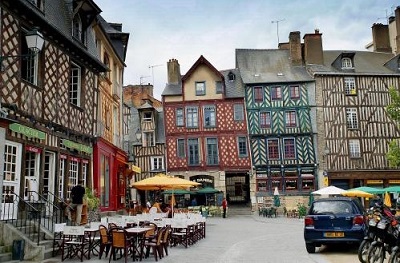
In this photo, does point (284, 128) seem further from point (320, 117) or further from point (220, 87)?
point (220, 87)

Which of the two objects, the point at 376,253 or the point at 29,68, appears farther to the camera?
the point at 29,68

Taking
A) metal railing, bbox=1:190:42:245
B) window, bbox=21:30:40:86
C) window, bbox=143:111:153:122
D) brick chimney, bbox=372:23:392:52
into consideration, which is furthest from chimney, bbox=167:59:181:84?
metal railing, bbox=1:190:42:245

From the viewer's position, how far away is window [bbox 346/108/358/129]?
30.4 metres

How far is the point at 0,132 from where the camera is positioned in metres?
8.83

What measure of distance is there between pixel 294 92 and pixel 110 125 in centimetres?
1652

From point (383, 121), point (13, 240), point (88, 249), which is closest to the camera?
point (13, 240)

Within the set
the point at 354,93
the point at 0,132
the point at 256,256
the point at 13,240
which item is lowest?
the point at 256,256

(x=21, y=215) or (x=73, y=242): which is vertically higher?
(x=21, y=215)

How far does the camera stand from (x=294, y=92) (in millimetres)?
31453

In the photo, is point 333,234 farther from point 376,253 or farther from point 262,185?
point 262,185

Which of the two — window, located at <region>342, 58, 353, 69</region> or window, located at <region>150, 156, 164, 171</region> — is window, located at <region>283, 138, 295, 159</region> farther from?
window, located at <region>150, 156, 164, 171</region>

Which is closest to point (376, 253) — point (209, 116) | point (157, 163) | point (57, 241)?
point (57, 241)

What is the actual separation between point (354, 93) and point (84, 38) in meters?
21.7

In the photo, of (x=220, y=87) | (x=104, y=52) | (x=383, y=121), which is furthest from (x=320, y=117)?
(x=104, y=52)
